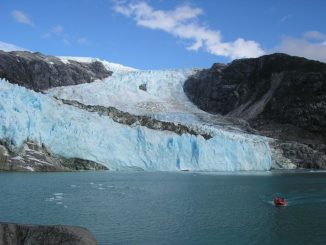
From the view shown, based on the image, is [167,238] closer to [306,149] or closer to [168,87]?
[306,149]

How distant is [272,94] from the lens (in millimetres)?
85188

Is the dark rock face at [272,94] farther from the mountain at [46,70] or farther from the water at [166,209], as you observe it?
the water at [166,209]

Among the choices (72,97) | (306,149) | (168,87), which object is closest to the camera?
(306,149)

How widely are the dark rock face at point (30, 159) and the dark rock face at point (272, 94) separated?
36119 millimetres

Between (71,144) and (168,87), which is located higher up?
(168,87)

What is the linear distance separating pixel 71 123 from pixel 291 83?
54.2 m

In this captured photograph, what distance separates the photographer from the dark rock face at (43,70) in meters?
90.5

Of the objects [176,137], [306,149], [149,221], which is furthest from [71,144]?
[306,149]

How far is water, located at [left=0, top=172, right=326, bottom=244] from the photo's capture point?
16.0 metres

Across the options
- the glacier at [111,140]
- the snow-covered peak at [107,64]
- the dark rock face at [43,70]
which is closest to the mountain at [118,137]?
the glacier at [111,140]

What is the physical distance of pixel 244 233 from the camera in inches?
646

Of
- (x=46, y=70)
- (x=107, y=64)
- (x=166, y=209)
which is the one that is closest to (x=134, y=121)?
(x=166, y=209)

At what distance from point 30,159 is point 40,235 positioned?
2619 centimetres

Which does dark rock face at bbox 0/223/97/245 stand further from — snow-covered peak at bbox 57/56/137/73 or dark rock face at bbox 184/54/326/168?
snow-covered peak at bbox 57/56/137/73
